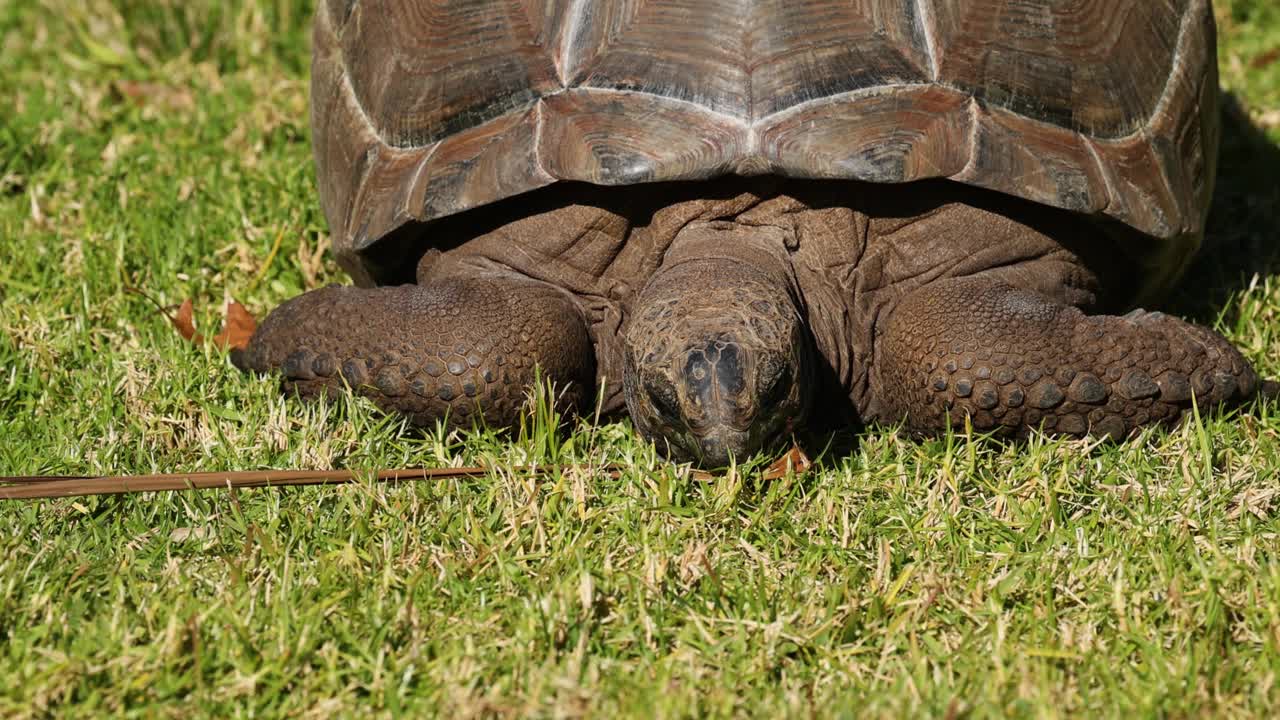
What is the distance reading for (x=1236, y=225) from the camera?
523 centimetres

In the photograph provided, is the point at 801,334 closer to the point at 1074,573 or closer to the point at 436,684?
the point at 1074,573

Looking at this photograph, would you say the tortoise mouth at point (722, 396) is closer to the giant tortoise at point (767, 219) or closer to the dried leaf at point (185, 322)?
the giant tortoise at point (767, 219)

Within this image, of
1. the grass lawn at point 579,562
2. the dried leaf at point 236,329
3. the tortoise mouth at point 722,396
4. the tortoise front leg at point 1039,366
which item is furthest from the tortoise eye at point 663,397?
the dried leaf at point 236,329

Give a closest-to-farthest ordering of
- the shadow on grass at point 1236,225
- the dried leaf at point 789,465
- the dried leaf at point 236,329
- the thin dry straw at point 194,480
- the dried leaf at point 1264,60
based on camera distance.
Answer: the thin dry straw at point 194,480
the dried leaf at point 789,465
the dried leaf at point 236,329
the shadow on grass at point 1236,225
the dried leaf at point 1264,60

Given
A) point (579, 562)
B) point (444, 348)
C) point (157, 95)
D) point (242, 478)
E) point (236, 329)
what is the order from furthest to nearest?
1. point (157, 95)
2. point (236, 329)
3. point (444, 348)
4. point (242, 478)
5. point (579, 562)

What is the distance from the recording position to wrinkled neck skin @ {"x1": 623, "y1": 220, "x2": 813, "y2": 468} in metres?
3.37

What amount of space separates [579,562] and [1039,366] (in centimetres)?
128

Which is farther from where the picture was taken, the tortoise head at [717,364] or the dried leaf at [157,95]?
Answer: the dried leaf at [157,95]

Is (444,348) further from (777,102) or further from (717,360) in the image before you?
(777,102)

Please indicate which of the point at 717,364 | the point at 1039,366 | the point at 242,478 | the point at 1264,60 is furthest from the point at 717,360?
the point at 1264,60

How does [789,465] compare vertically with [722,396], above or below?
below

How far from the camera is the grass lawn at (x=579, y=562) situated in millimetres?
2799

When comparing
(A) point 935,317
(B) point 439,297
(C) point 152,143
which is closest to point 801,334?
(A) point 935,317

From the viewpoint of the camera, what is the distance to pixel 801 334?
11.8ft
